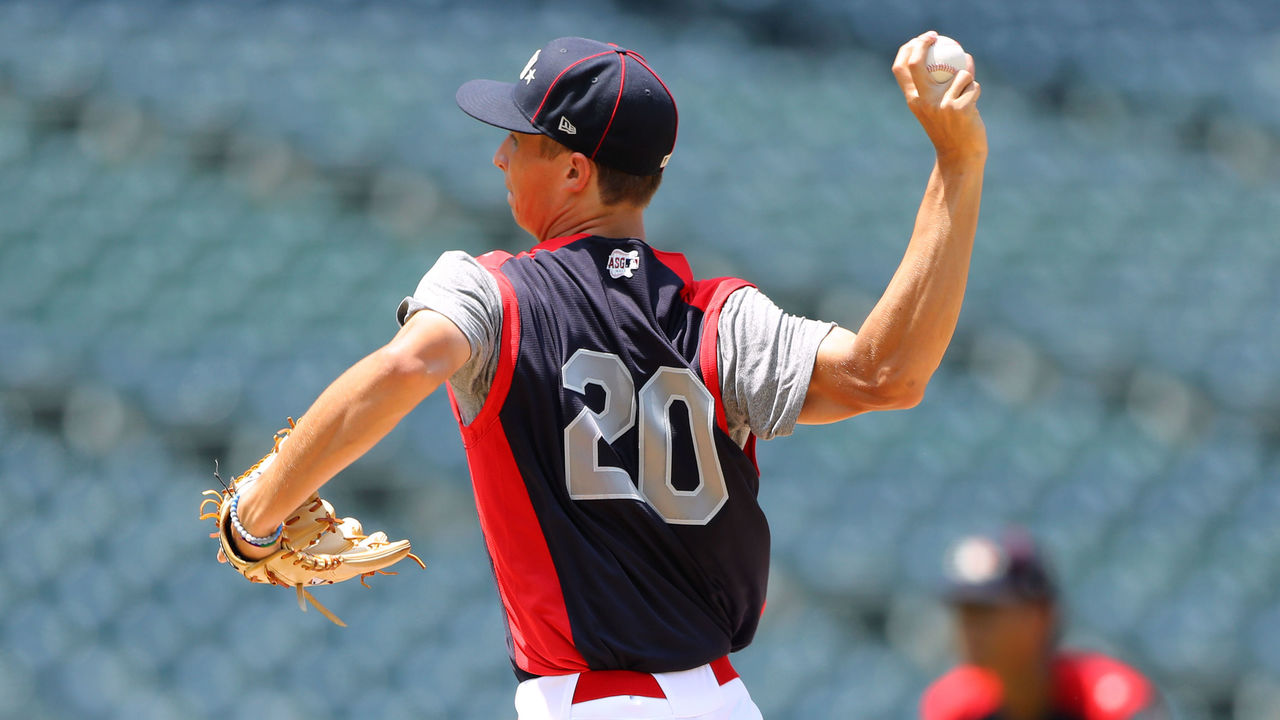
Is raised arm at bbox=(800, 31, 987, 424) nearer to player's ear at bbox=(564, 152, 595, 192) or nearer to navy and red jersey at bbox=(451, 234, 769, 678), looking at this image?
navy and red jersey at bbox=(451, 234, 769, 678)

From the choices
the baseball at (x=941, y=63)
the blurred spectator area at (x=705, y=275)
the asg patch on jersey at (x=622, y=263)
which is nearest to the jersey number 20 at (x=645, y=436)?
the asg patch on jersey at (x=622, y=263)

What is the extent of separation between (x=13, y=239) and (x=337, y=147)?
4.17 feet

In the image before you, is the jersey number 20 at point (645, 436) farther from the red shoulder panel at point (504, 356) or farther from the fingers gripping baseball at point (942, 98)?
the fingers gripping baseball at point (942, 98)

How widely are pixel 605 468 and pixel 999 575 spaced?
1.70m

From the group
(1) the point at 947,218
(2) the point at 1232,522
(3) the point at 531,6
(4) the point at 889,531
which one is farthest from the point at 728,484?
A: (3) the point at 531,6

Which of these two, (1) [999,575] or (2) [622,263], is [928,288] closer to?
(2) [622,263]

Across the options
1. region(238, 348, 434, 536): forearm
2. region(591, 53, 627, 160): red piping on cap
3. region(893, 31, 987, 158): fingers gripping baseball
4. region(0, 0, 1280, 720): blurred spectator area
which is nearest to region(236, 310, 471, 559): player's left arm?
region(238, 348, 434, 536): forearm

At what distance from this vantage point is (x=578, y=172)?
5.09ft

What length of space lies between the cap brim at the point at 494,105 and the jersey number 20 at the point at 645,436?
0.31 m

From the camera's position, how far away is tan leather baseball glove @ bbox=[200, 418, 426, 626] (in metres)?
1.40

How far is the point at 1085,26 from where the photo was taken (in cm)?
602

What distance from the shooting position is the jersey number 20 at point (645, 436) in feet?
4.66

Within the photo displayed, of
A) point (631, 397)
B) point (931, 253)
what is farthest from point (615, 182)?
point (931, 253)

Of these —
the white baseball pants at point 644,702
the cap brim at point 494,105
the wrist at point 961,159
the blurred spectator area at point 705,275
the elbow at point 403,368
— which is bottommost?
the blurred spectator area at point 705,275
